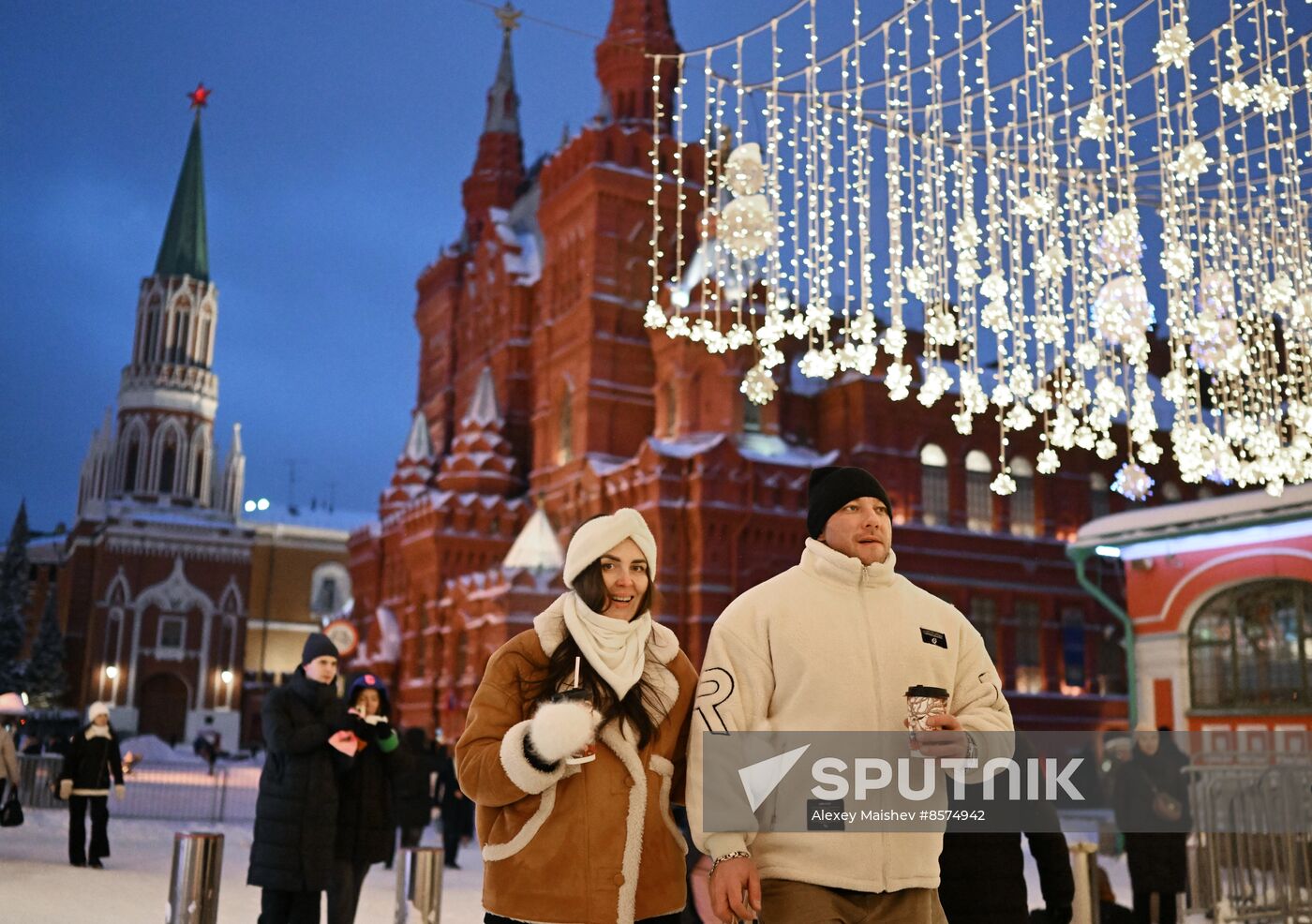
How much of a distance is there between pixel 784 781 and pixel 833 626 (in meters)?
0.48

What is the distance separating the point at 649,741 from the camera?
3.77 metres

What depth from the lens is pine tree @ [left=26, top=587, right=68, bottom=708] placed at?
56031 mm

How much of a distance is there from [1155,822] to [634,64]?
3352 cm

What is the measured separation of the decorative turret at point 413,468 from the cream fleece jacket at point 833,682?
41.9 metres

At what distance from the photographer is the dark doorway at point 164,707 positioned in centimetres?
6091

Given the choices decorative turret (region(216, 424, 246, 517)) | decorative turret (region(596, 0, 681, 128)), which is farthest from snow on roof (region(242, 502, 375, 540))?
decorative turret (region(596, 0, 681, 128))

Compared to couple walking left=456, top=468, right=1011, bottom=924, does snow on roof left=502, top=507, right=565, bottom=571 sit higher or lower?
higher

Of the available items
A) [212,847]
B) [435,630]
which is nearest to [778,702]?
[212,847]

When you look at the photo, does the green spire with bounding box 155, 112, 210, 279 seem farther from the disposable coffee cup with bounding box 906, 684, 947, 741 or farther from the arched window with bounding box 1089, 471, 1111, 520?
the disposable coffee cup with bounding box 906, 684, 947, 741

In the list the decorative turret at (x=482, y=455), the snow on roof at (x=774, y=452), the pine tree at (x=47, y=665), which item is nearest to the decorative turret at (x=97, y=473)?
the pine tree at (x=47, y=665)

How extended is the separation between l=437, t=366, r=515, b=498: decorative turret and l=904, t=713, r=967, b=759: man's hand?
119 ft

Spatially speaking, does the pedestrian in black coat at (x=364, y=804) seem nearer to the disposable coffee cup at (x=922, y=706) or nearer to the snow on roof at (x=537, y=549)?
the disposable coffee cup at (x=922, y=706)

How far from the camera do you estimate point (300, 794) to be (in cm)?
656

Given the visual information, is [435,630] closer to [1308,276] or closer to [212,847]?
[1308,276]
